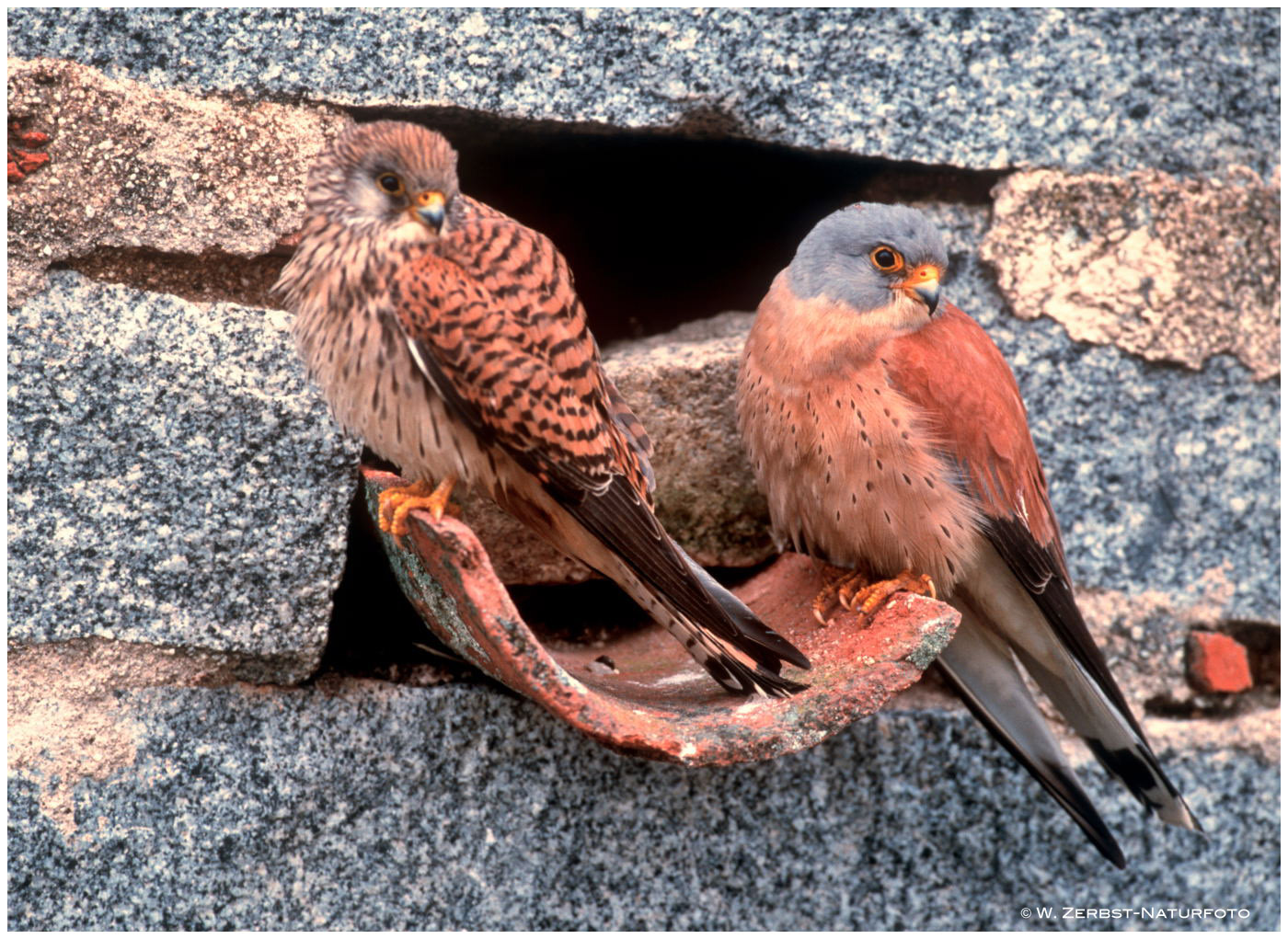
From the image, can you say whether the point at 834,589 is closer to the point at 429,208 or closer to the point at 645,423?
the point at 645,423

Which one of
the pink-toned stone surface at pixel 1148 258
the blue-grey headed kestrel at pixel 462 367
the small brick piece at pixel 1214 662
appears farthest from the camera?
the small brick piece at pixel 1214 662

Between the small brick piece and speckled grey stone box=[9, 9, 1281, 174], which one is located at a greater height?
speckled grey stone box=[9, 9, 1281, 174]

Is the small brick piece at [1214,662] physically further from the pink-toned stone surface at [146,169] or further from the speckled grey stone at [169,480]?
the pink-toned stone surface at [146,169]

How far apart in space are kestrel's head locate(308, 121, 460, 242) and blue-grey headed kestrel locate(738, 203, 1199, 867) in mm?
662

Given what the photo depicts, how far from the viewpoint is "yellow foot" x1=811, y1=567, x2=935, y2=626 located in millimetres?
1983

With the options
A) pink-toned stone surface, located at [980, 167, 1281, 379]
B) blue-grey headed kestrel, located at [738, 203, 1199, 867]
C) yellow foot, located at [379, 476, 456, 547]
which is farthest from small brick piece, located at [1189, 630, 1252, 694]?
yellow foot, located at [379, 476, 456, 547]

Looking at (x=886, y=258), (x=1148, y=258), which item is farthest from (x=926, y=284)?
(x=1148, y=258)

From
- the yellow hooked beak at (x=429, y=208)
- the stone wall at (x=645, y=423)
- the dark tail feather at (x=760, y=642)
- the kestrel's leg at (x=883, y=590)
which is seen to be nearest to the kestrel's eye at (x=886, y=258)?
the stone wall at (x=645, y=423)

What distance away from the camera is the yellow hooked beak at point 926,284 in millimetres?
1988

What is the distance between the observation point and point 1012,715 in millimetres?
2162

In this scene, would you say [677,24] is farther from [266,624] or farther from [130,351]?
[266,624]

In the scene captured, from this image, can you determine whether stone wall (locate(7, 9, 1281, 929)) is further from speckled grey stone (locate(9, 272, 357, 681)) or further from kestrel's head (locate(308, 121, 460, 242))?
kestrel's head (locate(308, 121, 460, 242))

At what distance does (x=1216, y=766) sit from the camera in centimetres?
238

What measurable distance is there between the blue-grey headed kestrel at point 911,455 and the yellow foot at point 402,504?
597 mm
